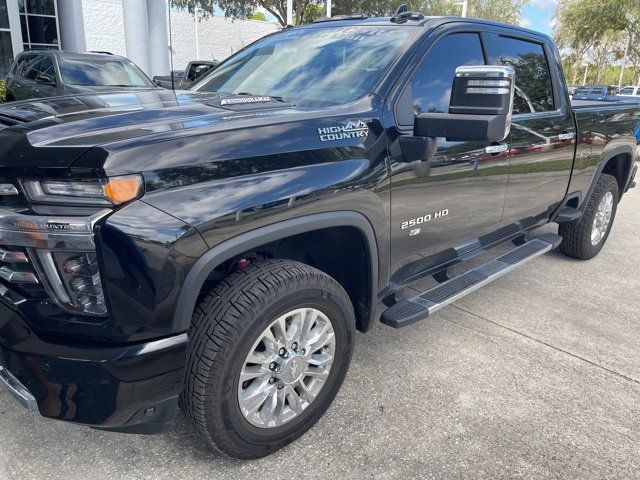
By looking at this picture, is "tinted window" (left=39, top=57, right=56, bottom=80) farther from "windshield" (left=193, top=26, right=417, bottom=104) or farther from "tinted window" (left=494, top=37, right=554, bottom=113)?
"tinted window" (left=494, top=37, right=554, bottom=113)

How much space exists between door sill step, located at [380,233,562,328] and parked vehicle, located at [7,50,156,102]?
7033 millimetres

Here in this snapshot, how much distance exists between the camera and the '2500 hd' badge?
2266mm

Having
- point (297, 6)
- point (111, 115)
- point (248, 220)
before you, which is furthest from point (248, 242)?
point (297, 6)

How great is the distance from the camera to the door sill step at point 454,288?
9.00 feet

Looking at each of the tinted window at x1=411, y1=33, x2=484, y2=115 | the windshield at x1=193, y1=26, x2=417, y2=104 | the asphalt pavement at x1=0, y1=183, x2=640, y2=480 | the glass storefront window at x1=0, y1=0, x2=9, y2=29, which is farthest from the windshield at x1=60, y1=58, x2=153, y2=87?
the glass storefront window at x1=0, y1=0, x2=9, y2=29

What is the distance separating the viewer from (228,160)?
76.5 inches

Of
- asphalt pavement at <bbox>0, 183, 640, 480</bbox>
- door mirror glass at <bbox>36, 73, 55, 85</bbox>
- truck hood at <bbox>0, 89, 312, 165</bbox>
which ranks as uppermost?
truck hood at <bbox>0, 89, 312, 165</bbox>

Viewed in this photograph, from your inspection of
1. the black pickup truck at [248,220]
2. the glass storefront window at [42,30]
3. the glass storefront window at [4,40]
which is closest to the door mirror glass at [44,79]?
the black pickup truck at [248,220]

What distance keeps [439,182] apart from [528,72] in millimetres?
1572

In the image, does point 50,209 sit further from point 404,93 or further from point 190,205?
point 404,93

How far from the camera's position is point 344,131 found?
7.69 ft

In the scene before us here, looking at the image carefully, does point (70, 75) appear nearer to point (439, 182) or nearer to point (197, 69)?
point (197, 69)

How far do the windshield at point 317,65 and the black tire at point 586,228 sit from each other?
278 cm

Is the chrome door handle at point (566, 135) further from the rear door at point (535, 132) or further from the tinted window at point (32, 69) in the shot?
the tinted window at point (32, 69)
